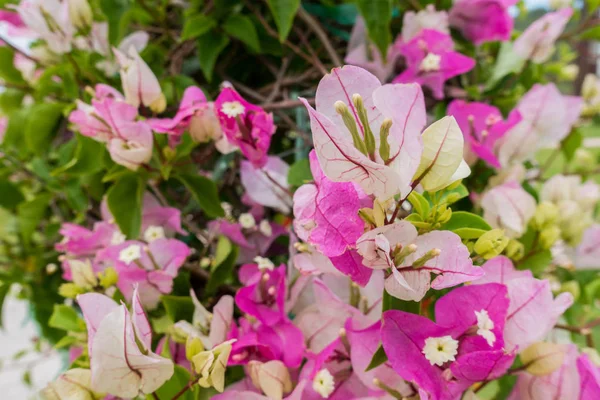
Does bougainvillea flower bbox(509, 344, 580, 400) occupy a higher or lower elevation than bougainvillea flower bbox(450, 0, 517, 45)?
lower

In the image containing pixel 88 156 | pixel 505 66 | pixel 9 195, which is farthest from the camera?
pixel 9 195

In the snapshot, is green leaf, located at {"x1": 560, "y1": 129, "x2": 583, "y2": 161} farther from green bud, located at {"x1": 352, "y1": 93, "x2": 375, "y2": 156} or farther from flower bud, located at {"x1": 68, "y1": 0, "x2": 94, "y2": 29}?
flower bud, located at {"x1": 68, "y1": 0, "x2": 94, "y2": 29}

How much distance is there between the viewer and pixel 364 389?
1.30 ft

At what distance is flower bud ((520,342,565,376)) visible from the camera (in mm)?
368

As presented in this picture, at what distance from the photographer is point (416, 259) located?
0.29 metres

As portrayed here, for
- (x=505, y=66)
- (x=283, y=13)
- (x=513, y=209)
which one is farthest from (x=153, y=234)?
(x=505, y=66)

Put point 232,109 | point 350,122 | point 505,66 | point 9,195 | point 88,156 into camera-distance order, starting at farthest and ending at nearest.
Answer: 1. point 9,195
2. point 505,66
3. point 88,156
4. point 232,109
5. point 350,122

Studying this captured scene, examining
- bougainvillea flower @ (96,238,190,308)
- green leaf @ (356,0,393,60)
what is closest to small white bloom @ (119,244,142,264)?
bougainvillea flower @ (96,238,190,308)

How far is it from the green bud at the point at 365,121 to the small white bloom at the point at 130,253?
28cm

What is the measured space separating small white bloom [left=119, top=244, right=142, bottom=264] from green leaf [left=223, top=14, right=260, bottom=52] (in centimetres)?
25

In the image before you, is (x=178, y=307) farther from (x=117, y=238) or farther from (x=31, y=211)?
(x=31, y=211)

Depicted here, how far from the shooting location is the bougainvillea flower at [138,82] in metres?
0.47

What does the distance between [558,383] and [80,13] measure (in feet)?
1.92

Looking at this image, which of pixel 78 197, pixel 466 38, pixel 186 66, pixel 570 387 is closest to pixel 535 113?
pixel 466 38
